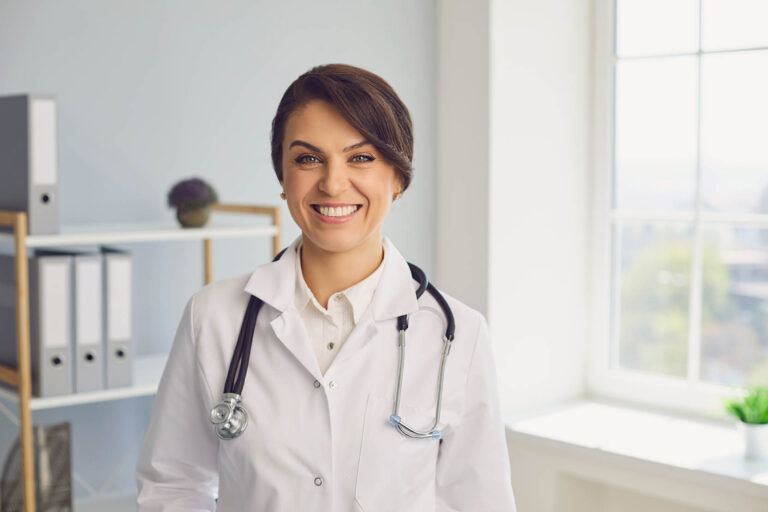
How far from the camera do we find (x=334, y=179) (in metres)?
1.15

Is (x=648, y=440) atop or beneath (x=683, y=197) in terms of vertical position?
beneath

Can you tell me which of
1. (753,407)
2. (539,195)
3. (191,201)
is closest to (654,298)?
(539,195)

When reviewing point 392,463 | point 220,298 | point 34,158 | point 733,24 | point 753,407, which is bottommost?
point 753,407

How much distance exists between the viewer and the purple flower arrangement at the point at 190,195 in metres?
2.10

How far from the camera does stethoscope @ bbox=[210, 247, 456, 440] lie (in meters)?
1.17

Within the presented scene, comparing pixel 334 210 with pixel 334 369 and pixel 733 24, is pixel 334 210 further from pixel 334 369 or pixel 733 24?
pixel 733 24

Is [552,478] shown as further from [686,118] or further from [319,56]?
[319,56]

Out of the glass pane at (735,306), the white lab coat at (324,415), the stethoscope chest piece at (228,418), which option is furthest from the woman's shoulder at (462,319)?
the glass pane at (735,306)

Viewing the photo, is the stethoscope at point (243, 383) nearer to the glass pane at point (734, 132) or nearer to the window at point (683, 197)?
the window at point (683, 197)

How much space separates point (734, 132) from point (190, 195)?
155 cm

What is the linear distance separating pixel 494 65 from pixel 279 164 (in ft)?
4.78

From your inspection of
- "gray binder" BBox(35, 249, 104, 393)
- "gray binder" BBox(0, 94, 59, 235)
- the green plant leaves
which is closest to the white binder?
"gray binder" BBox(35, 249, 104, 393)

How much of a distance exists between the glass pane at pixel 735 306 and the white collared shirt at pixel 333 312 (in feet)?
5.33

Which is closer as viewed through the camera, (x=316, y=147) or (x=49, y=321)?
(x=316, y=147)
